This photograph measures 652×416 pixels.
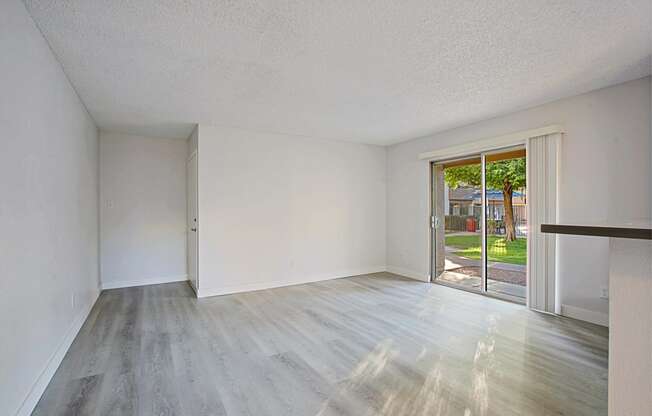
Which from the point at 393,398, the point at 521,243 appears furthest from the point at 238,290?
the point at 521,243

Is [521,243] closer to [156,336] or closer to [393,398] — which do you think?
[393,398]

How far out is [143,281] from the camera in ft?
17.2

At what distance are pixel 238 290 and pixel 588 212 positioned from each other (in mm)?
4682

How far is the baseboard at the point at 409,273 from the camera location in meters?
5.39

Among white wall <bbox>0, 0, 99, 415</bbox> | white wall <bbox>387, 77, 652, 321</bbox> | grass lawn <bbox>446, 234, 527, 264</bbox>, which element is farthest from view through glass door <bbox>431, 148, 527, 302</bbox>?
white wall <bbox>0, 0, 99, 415</bbox>

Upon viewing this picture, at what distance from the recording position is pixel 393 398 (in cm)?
207

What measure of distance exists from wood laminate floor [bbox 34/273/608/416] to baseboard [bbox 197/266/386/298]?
0.44 meters

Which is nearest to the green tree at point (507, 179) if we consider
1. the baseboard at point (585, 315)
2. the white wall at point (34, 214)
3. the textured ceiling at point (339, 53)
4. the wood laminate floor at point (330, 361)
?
the textured ceiling at point (339, 53)

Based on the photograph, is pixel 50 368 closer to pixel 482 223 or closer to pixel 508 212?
pixel 482 223

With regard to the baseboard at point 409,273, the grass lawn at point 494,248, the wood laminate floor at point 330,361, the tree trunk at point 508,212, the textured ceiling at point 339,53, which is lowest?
the wood laminate floor at point 330,361

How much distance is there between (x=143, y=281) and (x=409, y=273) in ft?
15.5

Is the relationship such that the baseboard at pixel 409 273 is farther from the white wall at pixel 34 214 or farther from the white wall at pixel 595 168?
the white wall at pixel 34 214

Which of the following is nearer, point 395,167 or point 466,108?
point 466,108

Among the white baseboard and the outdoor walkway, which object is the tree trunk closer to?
the outdoor walkway
